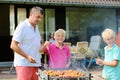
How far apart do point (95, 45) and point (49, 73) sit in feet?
33.4

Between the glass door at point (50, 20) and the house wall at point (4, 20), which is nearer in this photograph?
the house wall at point (4, 20)

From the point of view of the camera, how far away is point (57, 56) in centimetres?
583

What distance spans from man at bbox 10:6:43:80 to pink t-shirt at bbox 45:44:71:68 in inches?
17.5

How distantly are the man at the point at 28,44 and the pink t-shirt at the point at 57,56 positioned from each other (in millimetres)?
445

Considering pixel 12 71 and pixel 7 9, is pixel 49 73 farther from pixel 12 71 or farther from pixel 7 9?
pixel 7 9

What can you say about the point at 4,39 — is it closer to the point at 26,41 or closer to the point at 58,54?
the point at 58,54

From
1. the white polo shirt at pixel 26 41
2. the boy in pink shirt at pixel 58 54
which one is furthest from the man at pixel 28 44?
the boy in pink shirt at pixel 58 54

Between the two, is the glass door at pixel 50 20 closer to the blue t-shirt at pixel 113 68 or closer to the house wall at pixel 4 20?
the house wall at pixel 4 20

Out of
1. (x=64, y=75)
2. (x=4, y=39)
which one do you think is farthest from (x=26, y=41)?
(x=4, y=39)

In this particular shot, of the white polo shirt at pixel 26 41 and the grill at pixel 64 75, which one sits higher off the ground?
the white polo shirt at pixel 26 41

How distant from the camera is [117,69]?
16.8 ft

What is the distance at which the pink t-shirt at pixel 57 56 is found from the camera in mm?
5797

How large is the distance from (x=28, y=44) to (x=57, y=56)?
2.32 feet

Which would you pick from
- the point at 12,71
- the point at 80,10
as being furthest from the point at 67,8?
the point at 12,71
